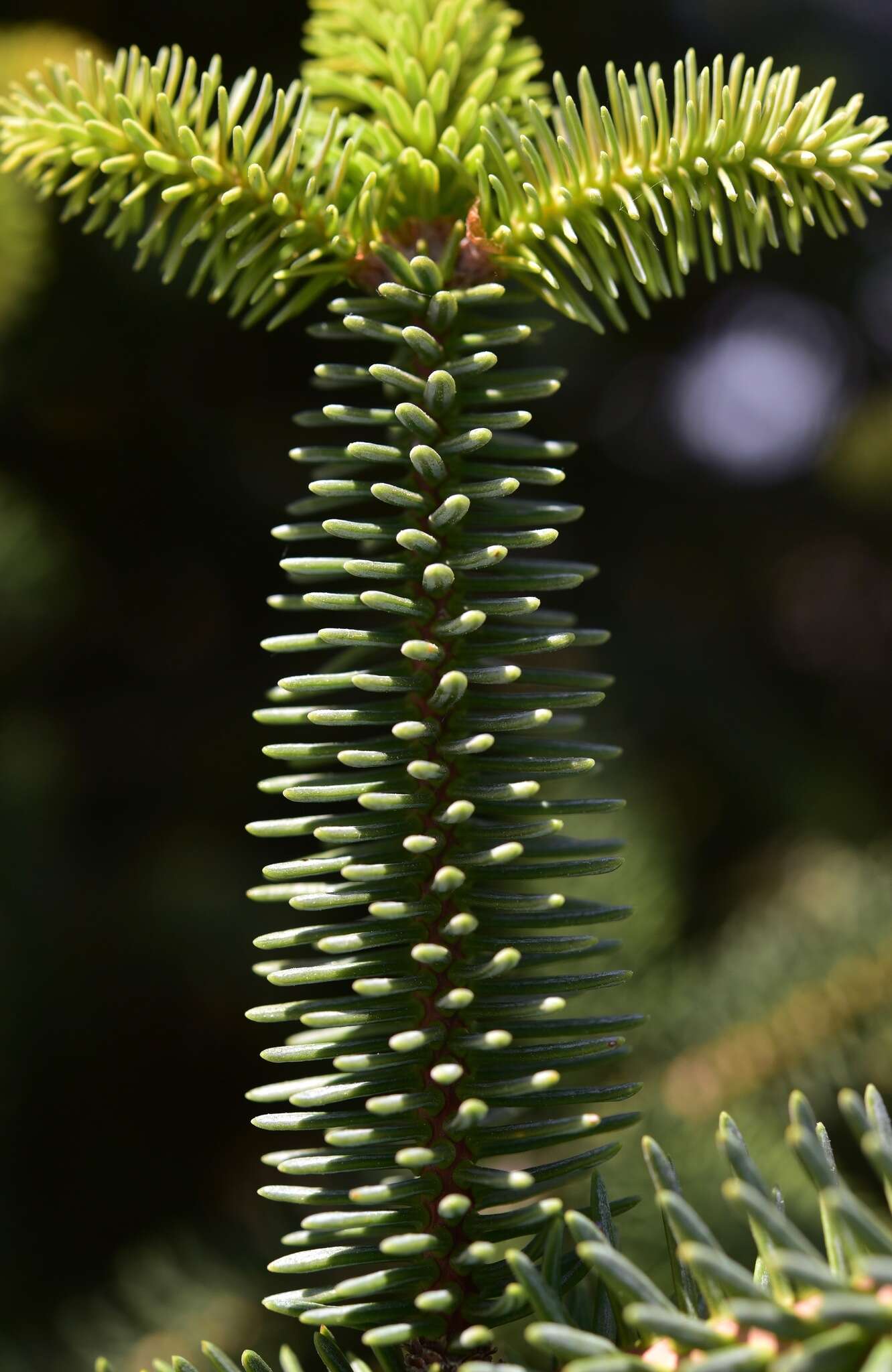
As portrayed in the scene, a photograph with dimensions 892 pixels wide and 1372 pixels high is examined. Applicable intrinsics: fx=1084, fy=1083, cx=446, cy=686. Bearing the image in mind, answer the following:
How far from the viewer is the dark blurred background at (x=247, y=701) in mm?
686

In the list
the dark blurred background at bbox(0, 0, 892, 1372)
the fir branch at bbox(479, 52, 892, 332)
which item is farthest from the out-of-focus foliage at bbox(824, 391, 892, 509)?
the fir branch at bbox(479, 52, 892, 332)

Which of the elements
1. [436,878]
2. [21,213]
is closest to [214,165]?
[436,878]

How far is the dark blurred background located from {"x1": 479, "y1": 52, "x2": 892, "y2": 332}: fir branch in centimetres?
41

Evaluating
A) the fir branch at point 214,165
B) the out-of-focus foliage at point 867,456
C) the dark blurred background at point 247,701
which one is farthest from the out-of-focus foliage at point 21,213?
the out-of-focus foliage at point 867,456

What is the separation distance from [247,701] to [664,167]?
654 millimetres

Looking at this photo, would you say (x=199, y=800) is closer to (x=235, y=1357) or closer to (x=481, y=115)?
(x=235, y=1357)

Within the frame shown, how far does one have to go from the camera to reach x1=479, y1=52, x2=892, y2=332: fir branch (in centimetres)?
31

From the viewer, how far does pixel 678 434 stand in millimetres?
1106

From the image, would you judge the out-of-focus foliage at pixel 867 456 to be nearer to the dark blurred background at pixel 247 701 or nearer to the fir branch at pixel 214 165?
the dark blurred background at pixel 247 701

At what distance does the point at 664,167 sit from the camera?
1.05ft

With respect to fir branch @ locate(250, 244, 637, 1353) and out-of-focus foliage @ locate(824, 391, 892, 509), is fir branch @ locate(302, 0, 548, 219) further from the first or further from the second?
out-of-focus foliage @ locate(824, 391, 892, 509)

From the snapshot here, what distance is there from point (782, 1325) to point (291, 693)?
0.20 metres

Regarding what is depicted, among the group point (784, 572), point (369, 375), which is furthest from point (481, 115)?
point (784, 572)

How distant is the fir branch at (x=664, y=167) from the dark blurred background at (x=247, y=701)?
1.33 ft
